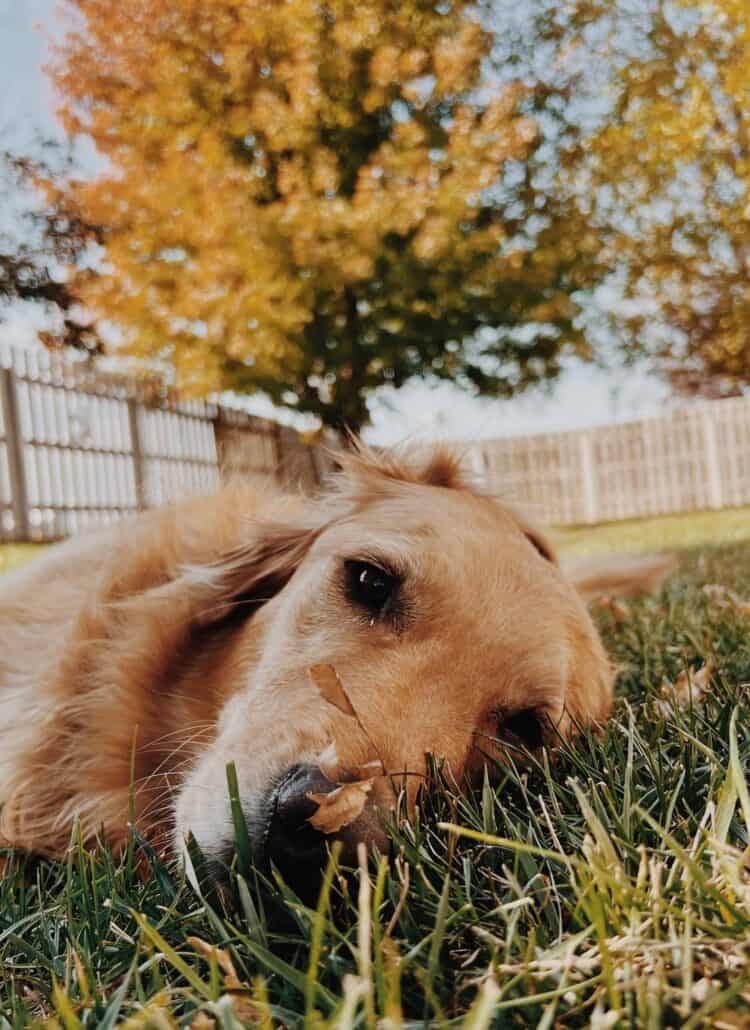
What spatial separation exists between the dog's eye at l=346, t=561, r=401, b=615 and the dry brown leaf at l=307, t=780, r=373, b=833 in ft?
2.01

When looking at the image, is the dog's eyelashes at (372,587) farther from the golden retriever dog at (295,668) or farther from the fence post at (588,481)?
the fence post at (588,481)

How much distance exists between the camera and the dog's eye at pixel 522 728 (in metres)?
1.83

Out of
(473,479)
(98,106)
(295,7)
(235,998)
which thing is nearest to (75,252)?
(98,106)

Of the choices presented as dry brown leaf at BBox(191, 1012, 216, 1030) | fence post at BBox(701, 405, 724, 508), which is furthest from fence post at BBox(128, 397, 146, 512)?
dry brown leaf at BBox(191, 1012, 216, 1030)

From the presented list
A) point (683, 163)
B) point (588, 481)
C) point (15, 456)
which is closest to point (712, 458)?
point (588, 481)

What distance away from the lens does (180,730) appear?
187 cm

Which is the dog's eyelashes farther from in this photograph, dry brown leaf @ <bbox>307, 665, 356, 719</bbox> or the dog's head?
dry brown leaf @ <bbox>307, 665, 356, 719</bbox>

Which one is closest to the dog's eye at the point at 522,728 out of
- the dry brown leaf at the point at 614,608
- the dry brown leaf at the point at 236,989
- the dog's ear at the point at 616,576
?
the dry brown leaf at the point at 236,989

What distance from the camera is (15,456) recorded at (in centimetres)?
1266

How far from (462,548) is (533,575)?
0.20 meters

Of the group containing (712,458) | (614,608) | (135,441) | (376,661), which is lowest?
(614,608)

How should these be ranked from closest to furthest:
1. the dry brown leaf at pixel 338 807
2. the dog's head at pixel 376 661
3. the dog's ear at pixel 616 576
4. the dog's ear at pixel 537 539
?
the dry brown leaf at pixel 338 807 → the dog's head at pixel 376 661 → the dog's ear at pixel 537 539 → the dog's ear at pixel 616 576

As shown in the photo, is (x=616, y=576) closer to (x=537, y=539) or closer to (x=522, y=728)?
(x=537, y=539)

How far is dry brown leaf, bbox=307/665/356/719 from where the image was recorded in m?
1.50
